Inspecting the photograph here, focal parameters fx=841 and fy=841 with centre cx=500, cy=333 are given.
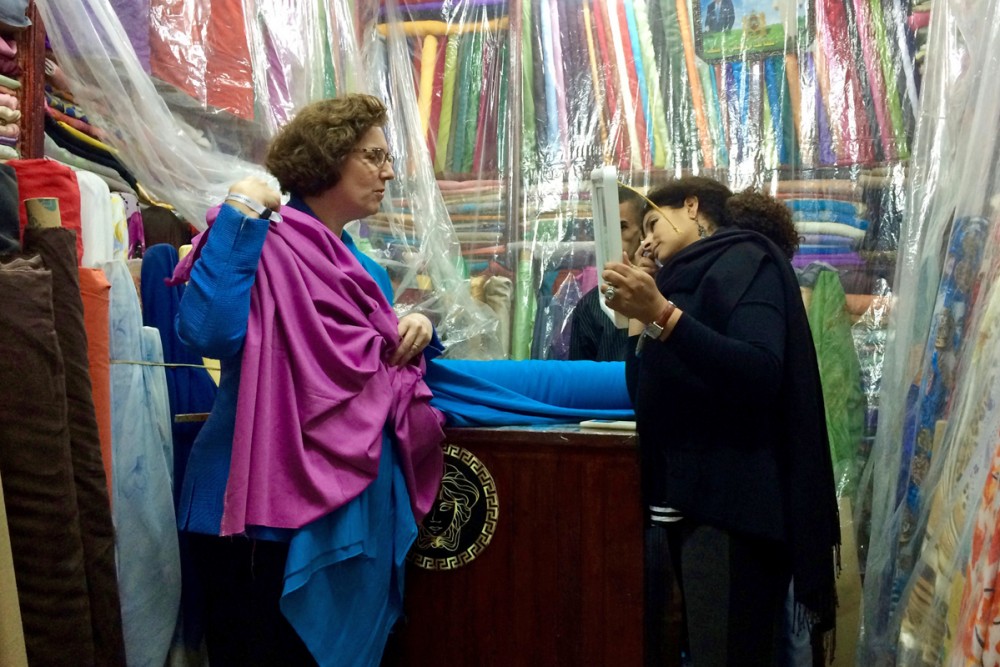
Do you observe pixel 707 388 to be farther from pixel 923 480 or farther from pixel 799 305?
pixel 923 480

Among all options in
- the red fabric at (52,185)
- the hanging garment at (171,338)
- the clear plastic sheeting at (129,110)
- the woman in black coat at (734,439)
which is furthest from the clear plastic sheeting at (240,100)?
the woman in black coat at (734,439)

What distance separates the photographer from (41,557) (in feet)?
3.34

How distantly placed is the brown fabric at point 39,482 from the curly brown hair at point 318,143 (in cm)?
47

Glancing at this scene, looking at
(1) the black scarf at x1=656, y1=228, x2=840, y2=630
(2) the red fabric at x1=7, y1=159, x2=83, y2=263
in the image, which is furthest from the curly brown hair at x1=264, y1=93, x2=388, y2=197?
(1) the black scarf at x1=656, y1=228, x2=840, y2=630

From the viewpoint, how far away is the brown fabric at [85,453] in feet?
3.66

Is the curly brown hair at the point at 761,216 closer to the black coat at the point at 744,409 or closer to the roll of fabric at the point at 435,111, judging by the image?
the black coat at the point at 744,409

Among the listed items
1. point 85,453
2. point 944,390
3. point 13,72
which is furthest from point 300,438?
point 944,390

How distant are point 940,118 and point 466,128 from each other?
1.37 meters

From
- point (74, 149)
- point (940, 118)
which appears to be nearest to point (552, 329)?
point (940, 118)

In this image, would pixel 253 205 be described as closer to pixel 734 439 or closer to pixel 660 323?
pixel 660 323

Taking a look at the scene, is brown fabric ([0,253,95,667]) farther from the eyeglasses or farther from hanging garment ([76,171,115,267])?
the eyeglasses

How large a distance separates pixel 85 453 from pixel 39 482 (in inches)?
4.3

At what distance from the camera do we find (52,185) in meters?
1.34

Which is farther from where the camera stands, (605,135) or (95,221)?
(605,135)
